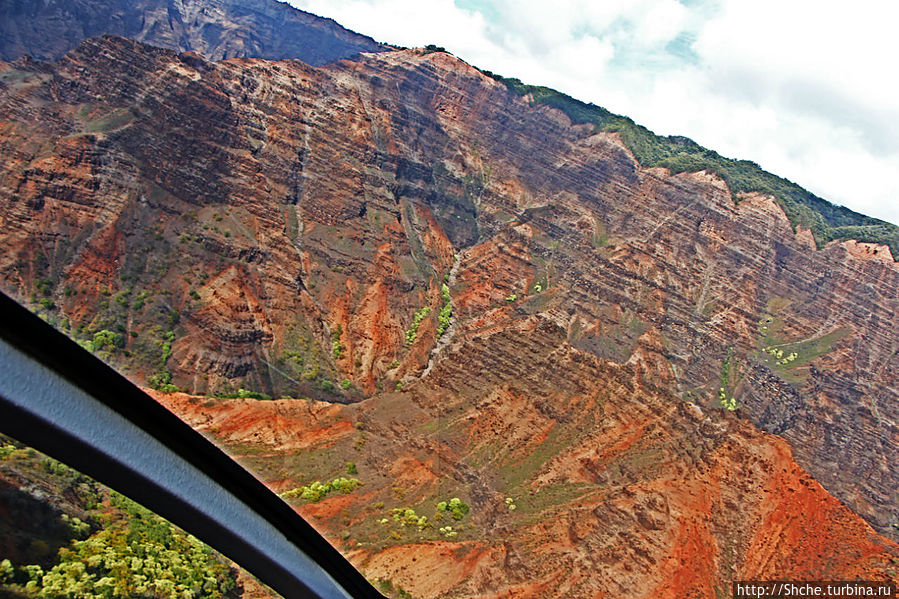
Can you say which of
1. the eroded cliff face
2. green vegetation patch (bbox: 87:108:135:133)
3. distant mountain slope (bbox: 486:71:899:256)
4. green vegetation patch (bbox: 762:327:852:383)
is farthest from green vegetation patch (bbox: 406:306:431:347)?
distant mountain slope (bbox: 486:71:899:256)

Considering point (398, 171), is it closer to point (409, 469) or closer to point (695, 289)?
point (695, 289)

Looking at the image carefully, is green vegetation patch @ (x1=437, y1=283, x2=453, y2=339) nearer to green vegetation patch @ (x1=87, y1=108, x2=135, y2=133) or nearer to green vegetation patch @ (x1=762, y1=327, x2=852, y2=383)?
green vegetation patch @ (x1=762, y1=327, x2=852, y2=383)

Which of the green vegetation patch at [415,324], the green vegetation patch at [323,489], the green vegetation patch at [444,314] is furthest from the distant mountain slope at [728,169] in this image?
the green vegetation patch at [323,489]

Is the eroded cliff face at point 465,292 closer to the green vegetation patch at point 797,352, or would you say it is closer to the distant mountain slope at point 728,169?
the green vegetation patch at point 797,352

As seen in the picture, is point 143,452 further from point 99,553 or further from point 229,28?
point 229,28

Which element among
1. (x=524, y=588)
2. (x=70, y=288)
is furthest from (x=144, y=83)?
(x=524, y=588)

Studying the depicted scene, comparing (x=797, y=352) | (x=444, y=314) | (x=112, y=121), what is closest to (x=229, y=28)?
(x=112, y=121)
